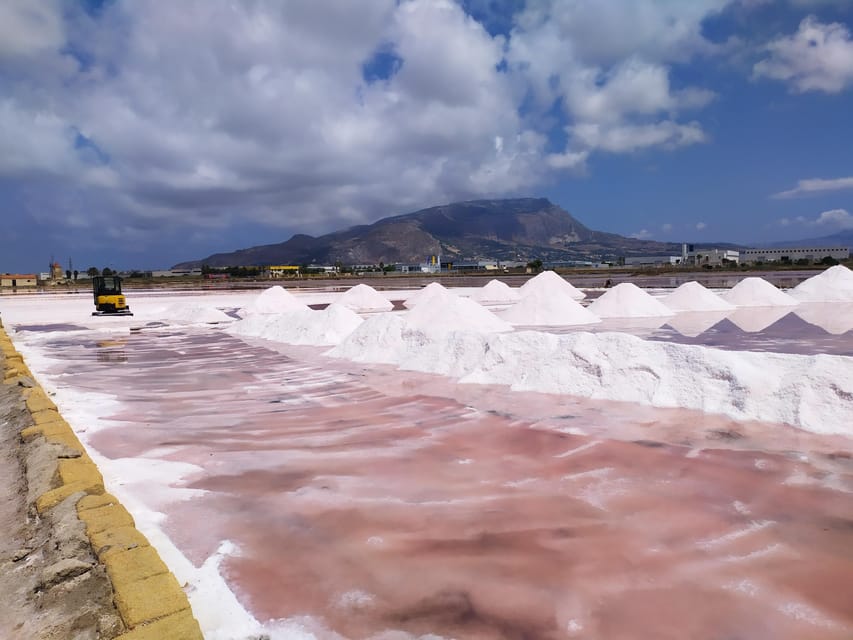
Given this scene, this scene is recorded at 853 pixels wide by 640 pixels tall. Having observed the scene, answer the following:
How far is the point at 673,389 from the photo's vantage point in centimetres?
625

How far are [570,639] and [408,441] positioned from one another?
294 cm

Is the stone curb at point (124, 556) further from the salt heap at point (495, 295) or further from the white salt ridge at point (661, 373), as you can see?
the salt heap at point (495, 295)

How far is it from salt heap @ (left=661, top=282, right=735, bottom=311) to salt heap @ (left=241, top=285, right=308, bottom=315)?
1412 centimetres

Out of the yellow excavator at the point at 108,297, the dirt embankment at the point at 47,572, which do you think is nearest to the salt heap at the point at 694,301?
the dirt embankment at the point at 47,572

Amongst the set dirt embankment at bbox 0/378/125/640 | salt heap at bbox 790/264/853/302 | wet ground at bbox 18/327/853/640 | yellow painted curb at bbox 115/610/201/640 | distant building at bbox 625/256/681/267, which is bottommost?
wet ground at bbox 18/327/853/640

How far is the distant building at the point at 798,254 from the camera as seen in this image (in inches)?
3169

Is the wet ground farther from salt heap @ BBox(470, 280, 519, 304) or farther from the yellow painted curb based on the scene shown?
salt heap @ BBox(470, 280, 519, 304)

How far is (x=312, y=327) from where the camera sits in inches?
509

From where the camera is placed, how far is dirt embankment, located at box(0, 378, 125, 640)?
7.68ft

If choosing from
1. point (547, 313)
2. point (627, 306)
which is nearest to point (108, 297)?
point (547, 313)

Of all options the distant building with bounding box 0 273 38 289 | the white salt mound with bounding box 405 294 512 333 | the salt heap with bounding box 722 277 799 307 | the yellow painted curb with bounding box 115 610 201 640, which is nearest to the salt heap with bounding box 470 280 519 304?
the salt heap with bounding box 722 277 799 307

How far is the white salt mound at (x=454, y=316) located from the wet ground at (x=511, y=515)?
558 centimetres

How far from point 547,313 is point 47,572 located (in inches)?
563

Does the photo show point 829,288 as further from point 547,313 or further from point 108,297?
point 108,297
